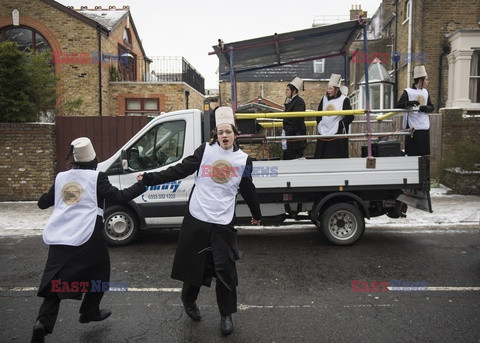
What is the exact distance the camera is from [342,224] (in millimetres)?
6898

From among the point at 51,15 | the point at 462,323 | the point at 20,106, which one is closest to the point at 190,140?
the point at 462,323

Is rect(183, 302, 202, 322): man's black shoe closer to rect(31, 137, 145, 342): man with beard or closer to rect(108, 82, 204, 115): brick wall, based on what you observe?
rect(31, 137, 145, 342): man with beard

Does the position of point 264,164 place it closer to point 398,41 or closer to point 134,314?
point 134,314

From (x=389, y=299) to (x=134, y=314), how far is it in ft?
9.06

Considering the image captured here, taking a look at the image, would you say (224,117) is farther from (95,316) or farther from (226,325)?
(95,316)

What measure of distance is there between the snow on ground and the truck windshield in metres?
2.54

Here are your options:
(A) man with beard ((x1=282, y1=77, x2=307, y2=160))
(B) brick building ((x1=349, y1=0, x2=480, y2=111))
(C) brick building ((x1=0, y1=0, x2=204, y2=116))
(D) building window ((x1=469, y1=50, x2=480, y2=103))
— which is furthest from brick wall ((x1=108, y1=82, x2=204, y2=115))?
(A) man with beard ((x1=282, y1=77, x2=307, y2=160))

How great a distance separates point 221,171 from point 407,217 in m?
6.58

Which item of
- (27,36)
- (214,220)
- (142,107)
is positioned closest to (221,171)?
(214,220)

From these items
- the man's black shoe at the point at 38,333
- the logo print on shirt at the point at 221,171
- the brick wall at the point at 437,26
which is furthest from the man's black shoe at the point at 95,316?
the brick wall at the point at 437,26

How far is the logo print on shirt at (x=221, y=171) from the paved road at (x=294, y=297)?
1.40 metres

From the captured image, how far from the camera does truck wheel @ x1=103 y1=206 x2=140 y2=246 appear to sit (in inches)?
279

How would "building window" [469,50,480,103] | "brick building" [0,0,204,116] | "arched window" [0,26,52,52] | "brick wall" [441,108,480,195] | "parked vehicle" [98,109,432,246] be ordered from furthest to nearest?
"arched window" [0,26,52,52] < "brick building" [0,0,204,116] < "building window" [469,50,480,103] < "brick wall" [441,108,480,195] < "parked vehicle" [98,109,432,246]

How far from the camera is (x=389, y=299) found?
4699 mm
